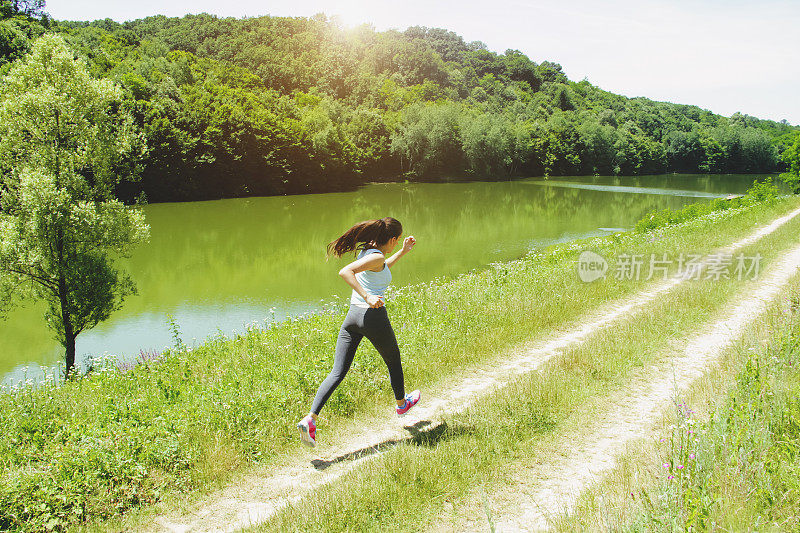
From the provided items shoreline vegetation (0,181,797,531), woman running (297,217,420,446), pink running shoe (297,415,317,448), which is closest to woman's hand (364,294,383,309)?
woman running (297,217,420,446)

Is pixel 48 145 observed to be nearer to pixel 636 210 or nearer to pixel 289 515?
pixel 289 515

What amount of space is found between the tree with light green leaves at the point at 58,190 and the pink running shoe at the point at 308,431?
12664 mm

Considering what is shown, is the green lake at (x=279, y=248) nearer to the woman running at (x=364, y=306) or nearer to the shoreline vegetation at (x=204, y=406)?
the shoreline vegetation at (x=204, y=406)

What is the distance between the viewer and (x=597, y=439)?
15.0 feet

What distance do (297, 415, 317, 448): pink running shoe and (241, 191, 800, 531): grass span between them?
571 mm

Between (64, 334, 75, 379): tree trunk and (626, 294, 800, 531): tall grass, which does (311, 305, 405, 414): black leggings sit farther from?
(64, 334, 75, 379): tree trunk

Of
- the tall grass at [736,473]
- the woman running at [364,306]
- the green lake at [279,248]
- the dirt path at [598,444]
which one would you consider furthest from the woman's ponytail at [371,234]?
the green lake at [279,248]

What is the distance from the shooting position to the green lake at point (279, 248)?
1689 centimetres

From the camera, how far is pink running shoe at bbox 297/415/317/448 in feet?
14.7

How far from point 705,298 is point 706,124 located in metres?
130

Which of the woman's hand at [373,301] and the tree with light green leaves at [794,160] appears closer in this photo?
the woman's hand at [373,301]

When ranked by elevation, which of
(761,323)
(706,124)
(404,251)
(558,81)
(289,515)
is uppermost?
(558,81)

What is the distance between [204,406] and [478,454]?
107 inches

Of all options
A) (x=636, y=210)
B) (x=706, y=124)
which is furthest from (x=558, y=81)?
(x=636, y=210)
